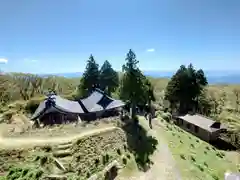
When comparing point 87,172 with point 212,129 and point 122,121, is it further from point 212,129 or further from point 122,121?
point 212,129

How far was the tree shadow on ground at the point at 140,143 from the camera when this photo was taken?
2352cm

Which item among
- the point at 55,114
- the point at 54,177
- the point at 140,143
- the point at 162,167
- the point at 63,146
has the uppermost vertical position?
the point at 55,114

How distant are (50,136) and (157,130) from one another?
17.3 meters

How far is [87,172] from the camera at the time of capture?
1956cm

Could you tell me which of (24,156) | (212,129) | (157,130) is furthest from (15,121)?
(212,129)

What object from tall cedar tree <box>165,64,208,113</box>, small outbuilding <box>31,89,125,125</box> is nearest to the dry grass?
small outbuilding <box>31,89,125,125</box>

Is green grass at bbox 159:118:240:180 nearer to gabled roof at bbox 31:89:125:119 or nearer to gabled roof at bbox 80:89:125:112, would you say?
gabled roof at bbox 80:89:125:112

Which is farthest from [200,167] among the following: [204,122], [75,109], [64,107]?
[64,107]

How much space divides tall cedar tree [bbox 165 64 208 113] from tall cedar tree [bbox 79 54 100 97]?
2099 centimetres

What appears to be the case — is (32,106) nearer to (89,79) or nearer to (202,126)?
(89,79)

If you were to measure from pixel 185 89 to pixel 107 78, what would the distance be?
2151 cm

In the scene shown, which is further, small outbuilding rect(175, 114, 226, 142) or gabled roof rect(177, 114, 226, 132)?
gabled roof rect(177, 114, 226, 132)

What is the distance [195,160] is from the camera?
26672 millimetres

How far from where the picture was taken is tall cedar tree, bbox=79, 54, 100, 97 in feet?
177
